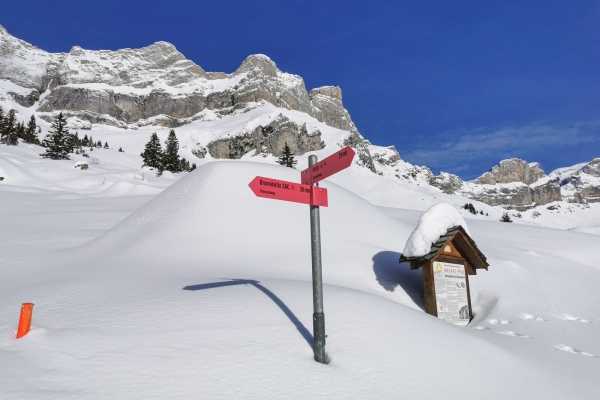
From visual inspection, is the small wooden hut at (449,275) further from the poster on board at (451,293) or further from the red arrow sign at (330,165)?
the red arrow sign at (330,165)

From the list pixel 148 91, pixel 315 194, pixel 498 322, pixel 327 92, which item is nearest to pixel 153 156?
pixel 498 322

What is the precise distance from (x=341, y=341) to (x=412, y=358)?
33.4 inches

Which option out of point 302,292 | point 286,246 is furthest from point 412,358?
point 286,246

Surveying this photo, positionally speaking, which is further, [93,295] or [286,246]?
[286,246]

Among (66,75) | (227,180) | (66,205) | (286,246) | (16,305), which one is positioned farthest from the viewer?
(66,75)

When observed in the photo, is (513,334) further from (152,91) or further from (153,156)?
(152,91)

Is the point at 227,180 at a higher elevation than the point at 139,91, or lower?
lower

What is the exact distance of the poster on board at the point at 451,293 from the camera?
314 inches

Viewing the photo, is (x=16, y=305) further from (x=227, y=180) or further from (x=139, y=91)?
(x=139, y=91)

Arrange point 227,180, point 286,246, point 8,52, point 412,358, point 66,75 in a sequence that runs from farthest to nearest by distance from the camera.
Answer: point 8,52
point 66,75
point 227,180
point 286,246
point 412,358

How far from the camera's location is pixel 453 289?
327 inches

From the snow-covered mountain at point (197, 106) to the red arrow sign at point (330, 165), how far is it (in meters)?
84.9

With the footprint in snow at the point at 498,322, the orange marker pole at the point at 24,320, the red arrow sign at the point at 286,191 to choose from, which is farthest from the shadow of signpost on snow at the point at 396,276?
the orange marker pole at the point at 24,320

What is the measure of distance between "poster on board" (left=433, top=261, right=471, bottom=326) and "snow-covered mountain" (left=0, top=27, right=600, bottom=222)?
81.0m
